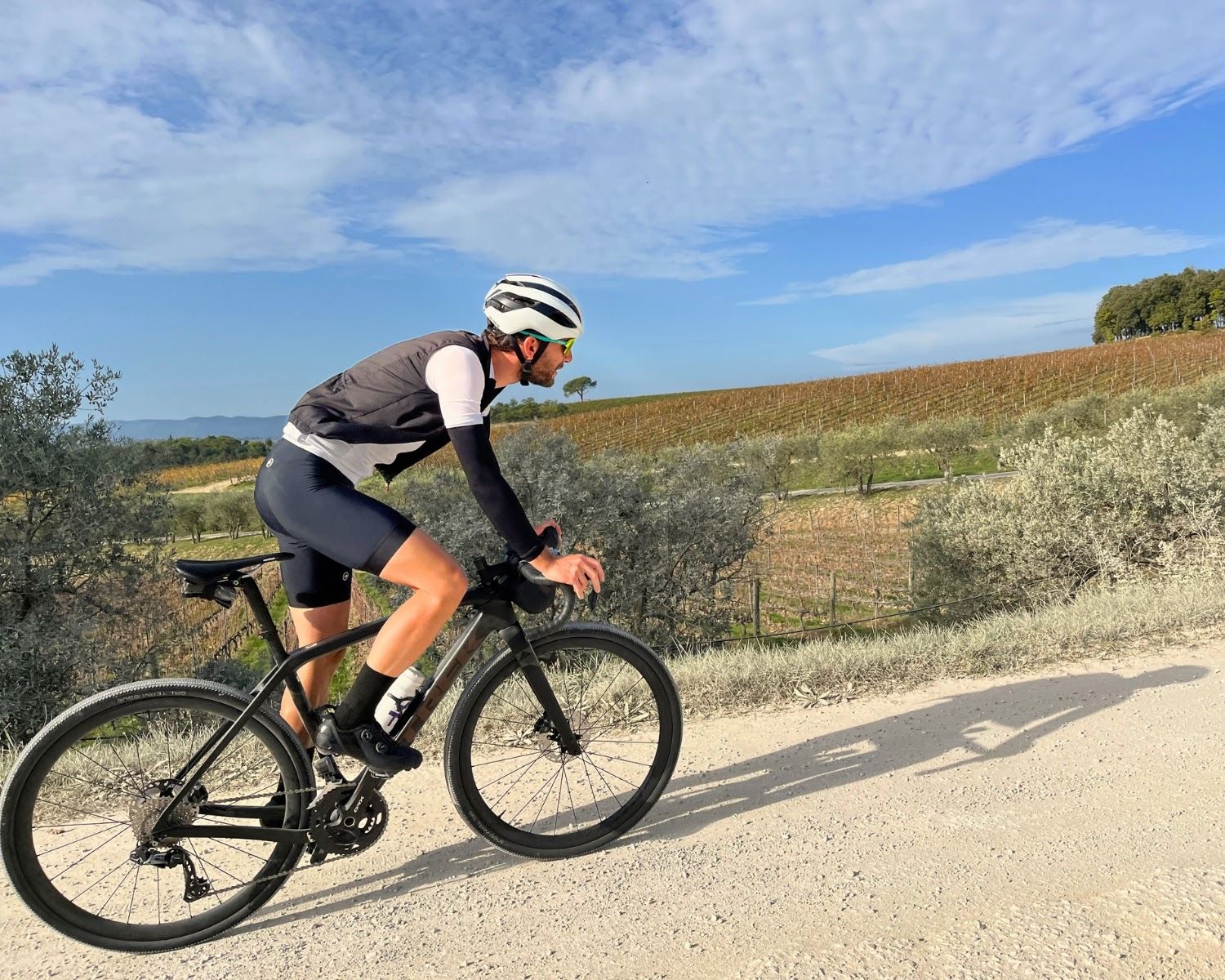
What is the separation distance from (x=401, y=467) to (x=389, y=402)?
0.32 metres

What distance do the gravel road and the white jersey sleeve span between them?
158cm

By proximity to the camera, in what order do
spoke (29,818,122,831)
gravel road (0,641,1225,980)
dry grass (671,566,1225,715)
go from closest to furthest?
gravel road (0,641,1225,980), spoke (29,818,122,831), dry grass (671,566,1225,715)

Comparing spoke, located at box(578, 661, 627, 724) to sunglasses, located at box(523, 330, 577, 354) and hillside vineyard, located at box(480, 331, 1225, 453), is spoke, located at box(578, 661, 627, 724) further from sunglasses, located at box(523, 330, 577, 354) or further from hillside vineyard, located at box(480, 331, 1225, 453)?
hillside vineyard, located at box(480, 331, 1225, 453)

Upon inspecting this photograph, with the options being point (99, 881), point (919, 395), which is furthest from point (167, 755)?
point (919, 395)

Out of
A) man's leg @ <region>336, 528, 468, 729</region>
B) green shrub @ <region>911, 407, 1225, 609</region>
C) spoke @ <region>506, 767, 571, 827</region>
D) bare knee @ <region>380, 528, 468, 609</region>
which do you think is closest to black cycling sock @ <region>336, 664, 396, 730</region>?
man's leg @ <region>336, 528, 468, 729</region>

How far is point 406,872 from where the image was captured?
2.84 meters

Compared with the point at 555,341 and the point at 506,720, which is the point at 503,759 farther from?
the point at 555,341

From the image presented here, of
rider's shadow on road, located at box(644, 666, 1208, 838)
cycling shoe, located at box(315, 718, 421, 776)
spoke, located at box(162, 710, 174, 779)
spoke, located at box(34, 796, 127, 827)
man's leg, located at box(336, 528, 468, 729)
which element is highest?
→ man's leg, located at box(336, 528, 468, 729)

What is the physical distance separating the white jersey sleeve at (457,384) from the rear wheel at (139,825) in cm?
116

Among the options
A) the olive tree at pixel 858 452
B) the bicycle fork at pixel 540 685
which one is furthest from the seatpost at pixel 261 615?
the olive tree at pixel 858 452

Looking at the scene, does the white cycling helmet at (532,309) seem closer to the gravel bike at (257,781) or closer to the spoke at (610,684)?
the gravel bike at (257,781)

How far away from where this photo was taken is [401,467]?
293cm

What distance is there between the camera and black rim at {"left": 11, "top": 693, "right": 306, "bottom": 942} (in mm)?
2463

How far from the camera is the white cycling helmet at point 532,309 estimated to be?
109 inches
